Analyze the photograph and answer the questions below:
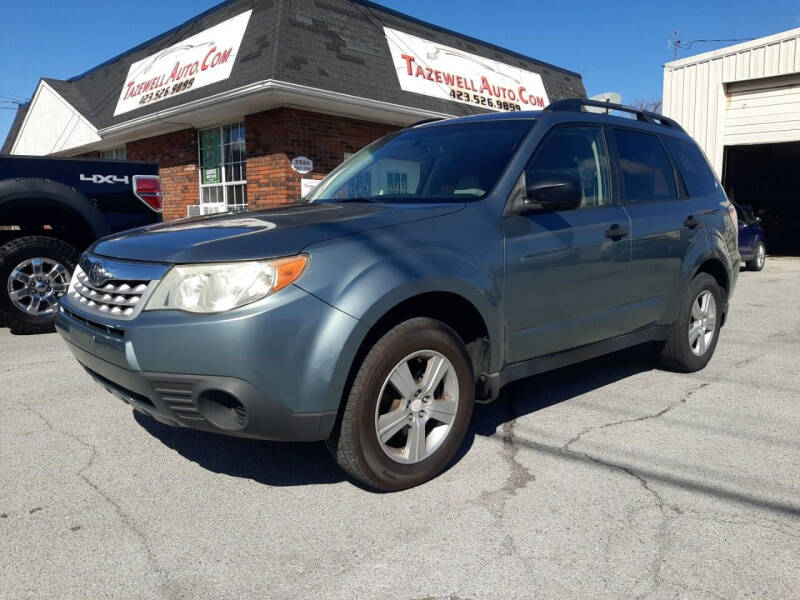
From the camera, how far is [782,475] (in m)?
3.21

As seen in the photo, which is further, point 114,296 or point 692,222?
point 692,222

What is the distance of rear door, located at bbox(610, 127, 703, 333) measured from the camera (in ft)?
13.8

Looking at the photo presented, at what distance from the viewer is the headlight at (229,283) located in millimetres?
2557

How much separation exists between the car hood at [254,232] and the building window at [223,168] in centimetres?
981

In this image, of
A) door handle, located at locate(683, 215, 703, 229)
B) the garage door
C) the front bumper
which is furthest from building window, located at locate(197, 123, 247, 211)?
the garage door

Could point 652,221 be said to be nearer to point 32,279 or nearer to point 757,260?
point 32,279

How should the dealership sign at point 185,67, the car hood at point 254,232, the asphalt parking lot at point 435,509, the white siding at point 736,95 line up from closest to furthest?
the asphalt parking lot at point 435,509 < the car hood at point 254,232 < the dealership sign at point 185,67 < the white siding at point 736,95

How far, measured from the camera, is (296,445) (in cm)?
360

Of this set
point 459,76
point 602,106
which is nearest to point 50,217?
point 602,106

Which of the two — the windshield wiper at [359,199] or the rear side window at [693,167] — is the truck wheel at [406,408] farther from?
the rear side window at [693,167]

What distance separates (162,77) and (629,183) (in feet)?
40.8

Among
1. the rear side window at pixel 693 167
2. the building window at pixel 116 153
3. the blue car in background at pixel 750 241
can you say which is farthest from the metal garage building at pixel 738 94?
the building window at pixel 116 153

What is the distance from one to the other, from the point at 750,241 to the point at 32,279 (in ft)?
43.5

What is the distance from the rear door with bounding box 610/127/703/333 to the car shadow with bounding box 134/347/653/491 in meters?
0.73
